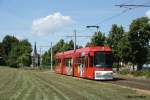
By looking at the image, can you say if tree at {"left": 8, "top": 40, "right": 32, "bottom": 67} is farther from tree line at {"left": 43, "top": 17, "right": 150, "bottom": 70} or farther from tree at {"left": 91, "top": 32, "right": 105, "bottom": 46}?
tree line at {"left": 43, "top": 17, "right": 150, "bottom": 70}

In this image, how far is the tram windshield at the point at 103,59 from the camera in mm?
44438

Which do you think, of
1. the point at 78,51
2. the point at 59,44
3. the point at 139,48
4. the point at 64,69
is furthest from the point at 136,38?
the point at 59,44

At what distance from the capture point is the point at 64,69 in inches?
2586

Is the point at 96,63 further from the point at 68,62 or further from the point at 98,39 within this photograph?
the point at 98,39

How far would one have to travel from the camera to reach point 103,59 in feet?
146

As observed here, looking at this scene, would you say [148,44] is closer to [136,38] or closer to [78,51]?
[136,38]

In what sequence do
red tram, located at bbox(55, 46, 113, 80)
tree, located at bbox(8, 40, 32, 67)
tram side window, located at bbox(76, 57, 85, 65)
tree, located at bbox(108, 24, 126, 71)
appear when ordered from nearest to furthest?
red tram, located at bbox(55, 46, 113, 80) < tram side window, located at bbox(76, 57, 85, 65) < tree, located at bbox(108, 24, 126, 71) < tree, located at bbox(8, 40, 32, 67)

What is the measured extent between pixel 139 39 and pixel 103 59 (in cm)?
3813

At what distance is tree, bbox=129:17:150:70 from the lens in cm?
8119

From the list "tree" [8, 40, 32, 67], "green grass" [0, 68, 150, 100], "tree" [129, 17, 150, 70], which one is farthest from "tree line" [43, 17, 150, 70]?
"tree" [8, 40, 32, 67]

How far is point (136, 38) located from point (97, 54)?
38.2m

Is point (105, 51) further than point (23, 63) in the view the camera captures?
No

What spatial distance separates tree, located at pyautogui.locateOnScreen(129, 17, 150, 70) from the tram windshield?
3680cm

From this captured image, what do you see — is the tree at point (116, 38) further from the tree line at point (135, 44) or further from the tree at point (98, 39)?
the tree at point (98, 39)
